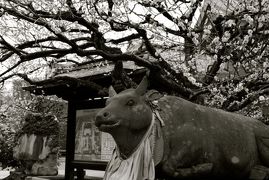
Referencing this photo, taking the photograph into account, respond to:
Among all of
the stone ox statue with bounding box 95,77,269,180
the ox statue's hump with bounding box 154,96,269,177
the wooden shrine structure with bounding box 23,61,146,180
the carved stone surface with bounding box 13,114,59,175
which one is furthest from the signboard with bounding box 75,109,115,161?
the stone ox statue with bounding box 95,77,269,180

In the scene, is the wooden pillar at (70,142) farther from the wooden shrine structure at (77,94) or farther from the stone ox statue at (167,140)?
the stone ox statue at (167,140)

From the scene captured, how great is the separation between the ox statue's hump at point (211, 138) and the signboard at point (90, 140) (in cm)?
597

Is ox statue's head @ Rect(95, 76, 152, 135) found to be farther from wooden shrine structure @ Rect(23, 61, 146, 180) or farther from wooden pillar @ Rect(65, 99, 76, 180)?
wooden pillar @ Rect(65, 99, 76, 180)

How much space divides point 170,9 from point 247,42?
94.2 inches

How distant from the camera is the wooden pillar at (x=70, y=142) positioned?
12000mm

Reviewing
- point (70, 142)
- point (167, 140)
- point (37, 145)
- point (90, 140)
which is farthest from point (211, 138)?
point (37, 145)

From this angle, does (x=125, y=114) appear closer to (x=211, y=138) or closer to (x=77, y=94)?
(x=211, y=138)

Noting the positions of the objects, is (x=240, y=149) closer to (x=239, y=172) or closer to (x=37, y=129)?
(x=239, y=172)

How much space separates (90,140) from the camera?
11.5 metres

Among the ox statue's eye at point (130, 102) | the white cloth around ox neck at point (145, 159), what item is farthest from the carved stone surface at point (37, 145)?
the ox statue's eye at point (130, 102)

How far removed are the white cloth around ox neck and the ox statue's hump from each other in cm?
11

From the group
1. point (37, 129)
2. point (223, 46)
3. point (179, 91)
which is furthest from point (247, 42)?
point (37, 129)

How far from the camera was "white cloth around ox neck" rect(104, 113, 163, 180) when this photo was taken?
4398 millimetres

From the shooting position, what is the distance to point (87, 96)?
1231cm
